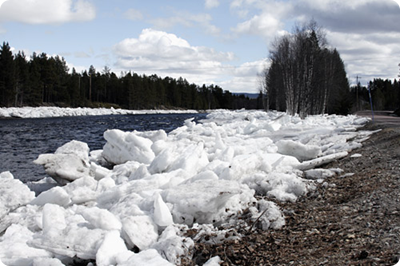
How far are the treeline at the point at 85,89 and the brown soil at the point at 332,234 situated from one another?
1887 inches

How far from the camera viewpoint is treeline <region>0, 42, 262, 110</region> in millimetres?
45531

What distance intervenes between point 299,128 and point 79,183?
369 inches

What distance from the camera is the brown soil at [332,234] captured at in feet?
9.30

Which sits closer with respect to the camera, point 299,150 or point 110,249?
point 110,249

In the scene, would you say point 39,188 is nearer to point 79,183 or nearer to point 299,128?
point 79,183

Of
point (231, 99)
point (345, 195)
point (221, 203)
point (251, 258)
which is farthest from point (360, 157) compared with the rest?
point (231, 99)

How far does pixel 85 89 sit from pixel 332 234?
236ft

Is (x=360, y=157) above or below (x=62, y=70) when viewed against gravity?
below

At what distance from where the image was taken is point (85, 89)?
229 ft

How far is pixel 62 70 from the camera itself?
6700 cm

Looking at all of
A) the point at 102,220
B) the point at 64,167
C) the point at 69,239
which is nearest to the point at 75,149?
the point at 64,167

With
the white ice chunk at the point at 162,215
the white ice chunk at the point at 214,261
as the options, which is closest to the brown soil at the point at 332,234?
the white ice chunk at the point at 214,261

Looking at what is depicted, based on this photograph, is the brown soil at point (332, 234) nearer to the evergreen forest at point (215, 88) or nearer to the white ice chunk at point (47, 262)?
the white ice chunk at point (47, 262)

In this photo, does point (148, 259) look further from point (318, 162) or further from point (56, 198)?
point (318, 162)
